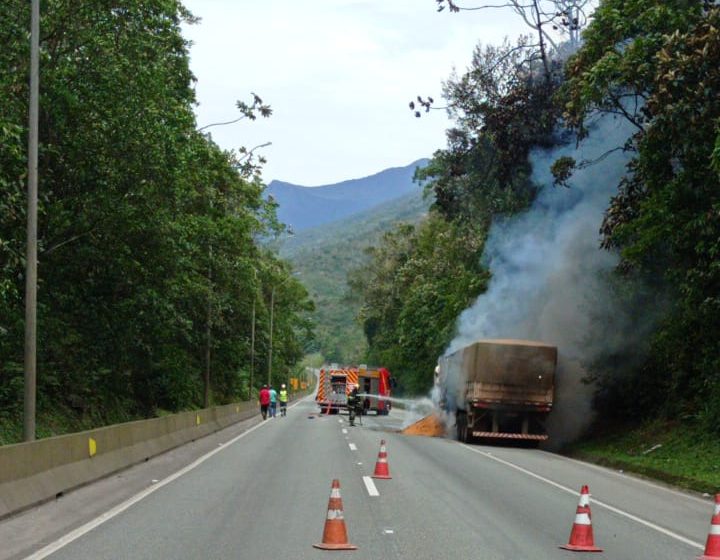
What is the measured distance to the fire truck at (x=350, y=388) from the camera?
187ft

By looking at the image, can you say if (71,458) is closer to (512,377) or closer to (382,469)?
(382,469)

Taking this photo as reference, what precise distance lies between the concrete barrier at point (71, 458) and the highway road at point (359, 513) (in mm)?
260

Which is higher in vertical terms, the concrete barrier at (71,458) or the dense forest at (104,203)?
the dense forest at (104,203)

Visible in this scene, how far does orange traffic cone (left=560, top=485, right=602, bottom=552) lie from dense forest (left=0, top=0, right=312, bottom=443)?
1042 cm

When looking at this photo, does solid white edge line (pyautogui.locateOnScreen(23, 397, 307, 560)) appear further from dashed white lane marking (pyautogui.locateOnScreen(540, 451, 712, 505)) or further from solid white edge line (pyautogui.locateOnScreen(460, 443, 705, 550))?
dashed white lane marking (pyautogui.locateOnScreen(540, 451, 712, 505))

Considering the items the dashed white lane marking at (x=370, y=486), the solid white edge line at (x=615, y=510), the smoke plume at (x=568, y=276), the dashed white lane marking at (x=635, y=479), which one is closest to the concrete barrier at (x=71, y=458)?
the dashed white lane marking at (x=370, y=486)

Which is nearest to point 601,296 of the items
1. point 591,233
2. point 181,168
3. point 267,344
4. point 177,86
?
point 591,233

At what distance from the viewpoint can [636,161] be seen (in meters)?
23.4

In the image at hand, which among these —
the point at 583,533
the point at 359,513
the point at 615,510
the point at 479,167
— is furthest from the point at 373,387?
the point at 583,533

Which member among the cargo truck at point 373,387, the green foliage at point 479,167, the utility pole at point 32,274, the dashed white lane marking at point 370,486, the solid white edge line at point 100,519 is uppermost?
the green foliage at point 479,167

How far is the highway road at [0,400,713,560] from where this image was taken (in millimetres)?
9609

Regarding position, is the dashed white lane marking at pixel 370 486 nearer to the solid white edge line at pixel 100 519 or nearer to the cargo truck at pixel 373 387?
the solid white edge line at pixel 100 519

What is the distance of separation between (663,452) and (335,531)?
14705 mm

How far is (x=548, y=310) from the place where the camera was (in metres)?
32.2
